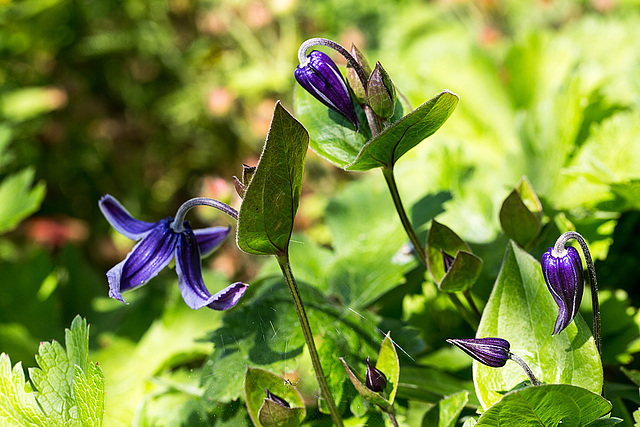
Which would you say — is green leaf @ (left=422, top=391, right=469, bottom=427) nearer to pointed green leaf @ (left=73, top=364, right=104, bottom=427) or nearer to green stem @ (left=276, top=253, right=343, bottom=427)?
green stem @ (left=276, top=253, right=343, bottom=427)

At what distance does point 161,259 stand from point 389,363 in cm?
25

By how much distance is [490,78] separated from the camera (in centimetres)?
129

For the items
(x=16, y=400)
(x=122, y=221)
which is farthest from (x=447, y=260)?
(x=16, y=400)

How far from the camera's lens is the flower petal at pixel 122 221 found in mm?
613

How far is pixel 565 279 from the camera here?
462 mm

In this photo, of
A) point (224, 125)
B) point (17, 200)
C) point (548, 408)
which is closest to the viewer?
point (548, 408)

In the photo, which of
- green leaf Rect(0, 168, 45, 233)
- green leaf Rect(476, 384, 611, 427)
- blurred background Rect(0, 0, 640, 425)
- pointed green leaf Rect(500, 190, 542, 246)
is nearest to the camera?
green leaf Rect(476, 384, 611, 427)

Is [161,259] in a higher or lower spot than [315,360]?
higher

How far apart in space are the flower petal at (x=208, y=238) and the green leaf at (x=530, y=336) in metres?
0.30

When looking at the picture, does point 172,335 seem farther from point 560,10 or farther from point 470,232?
point 560,10

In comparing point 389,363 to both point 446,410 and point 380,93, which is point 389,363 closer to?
point 446,410

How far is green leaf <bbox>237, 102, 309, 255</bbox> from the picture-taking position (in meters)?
0.46

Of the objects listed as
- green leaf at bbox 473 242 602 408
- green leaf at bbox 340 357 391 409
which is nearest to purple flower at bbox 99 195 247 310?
green leaf at bbox 340 357 391 409

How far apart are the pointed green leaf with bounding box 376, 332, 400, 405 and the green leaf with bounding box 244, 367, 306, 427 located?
0.08 meters
